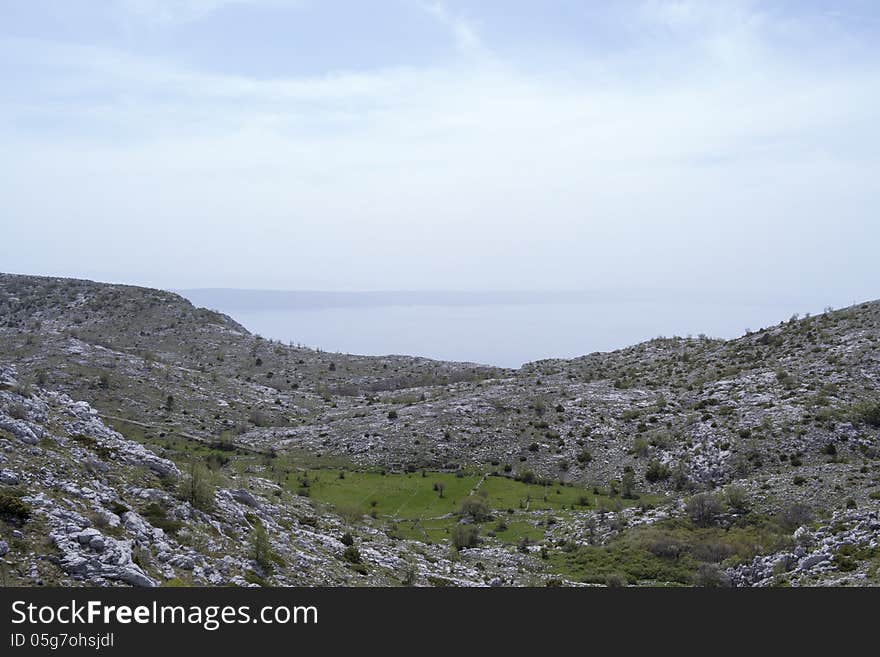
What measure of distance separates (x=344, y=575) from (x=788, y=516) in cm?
1958

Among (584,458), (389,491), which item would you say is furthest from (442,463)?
(584,458)

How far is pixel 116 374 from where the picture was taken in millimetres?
55375

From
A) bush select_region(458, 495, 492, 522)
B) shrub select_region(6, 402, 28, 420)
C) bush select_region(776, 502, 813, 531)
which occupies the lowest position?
bush select_region(458, 495, 492, 522)

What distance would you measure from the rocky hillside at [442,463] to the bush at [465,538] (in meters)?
0.13

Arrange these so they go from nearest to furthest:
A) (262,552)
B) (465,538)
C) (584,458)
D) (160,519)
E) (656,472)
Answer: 1. (160,519)
2. (262,552)
3. (465,538)
4. (656,472)
5. (584,458)

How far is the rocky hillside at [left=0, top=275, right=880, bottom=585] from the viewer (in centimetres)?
1814

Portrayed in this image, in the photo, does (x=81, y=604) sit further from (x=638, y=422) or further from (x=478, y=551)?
(x=638, y=422)

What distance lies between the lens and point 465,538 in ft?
98.4

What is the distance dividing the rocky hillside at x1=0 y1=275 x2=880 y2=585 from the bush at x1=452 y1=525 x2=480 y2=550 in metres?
0.13

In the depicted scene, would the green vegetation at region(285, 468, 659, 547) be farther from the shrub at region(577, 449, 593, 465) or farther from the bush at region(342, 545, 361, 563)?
the bush at region(342, 545, 361, 563)

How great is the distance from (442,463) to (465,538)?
542 inches

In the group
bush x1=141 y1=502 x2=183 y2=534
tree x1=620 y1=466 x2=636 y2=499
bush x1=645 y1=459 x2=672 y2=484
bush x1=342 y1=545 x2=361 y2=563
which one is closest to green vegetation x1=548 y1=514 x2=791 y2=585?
tree x1=620 y1=466 x2=636 y2=499

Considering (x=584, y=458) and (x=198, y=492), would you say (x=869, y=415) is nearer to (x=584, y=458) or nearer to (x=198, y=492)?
(x=584, y=458)

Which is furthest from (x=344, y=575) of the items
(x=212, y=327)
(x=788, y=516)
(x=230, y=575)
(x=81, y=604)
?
(x=212, y=327)
